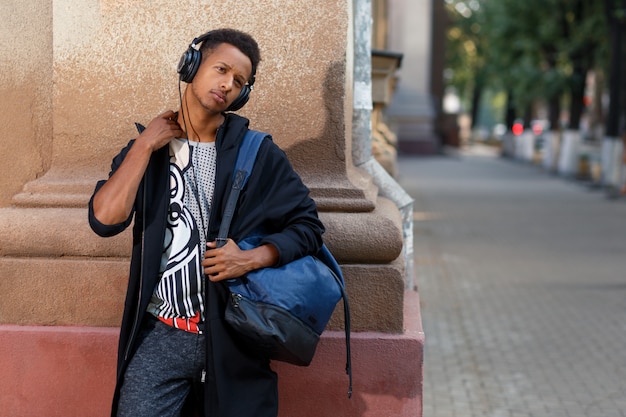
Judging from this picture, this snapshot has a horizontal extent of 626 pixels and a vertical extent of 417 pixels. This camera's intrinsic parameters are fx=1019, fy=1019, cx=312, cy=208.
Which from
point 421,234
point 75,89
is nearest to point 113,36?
point 75,89

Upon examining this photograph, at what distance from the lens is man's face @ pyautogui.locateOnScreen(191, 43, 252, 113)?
3.03m

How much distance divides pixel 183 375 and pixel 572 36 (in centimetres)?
3075

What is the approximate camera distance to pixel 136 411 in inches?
118

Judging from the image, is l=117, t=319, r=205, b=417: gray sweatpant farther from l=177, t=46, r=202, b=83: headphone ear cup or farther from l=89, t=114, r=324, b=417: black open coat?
l=177, t=46, r=202, b=83: headphone ear cup

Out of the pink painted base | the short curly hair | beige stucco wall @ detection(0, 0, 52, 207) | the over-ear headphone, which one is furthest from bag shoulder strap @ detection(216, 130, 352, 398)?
beige stucco wall @ detection(0, 0, 52, 207)

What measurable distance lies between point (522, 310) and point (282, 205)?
6.03 meters

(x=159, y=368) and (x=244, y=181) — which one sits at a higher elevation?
(x=244, y=181)

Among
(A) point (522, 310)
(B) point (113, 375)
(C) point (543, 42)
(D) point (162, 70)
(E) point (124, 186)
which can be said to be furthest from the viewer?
(C) point (543, 42)

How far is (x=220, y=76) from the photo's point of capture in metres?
3.03

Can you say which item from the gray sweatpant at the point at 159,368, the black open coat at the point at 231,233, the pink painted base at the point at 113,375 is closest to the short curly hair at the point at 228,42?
the black open coat at the point at 231,233

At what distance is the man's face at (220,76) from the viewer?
303cm

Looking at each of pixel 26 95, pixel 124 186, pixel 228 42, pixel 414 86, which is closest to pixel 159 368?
pixel 124 186

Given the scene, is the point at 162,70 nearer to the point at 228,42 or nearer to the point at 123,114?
the point at 123,114

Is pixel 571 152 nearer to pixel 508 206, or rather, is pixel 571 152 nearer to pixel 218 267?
pixel 508 206
